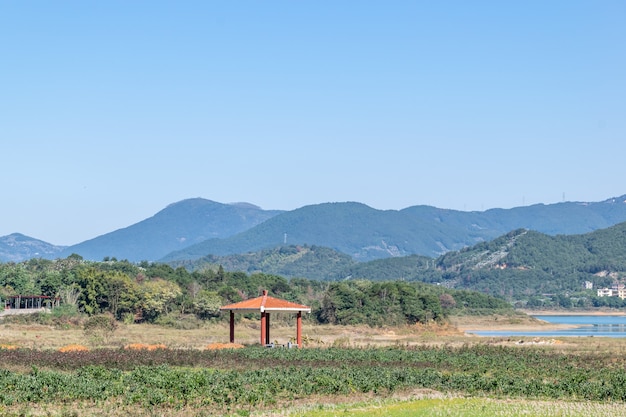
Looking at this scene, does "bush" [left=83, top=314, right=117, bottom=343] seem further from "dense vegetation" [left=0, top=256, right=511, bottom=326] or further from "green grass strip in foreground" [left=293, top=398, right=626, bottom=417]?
"green grass strip in foreground" [left=293, top=398, right=626, bottom=417]

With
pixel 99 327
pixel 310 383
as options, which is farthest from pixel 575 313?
pixel 310 383

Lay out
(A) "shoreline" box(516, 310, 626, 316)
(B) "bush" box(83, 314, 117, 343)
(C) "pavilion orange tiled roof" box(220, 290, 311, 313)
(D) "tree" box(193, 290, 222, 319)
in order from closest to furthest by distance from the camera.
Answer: (C) "pavilion orange tiled roof" box(220, 290, 311, 313)
(B) "bush" box(83, 314, 117, 343)
(D) "tree" box(193, 290, 222, 319)
(A) "shoreline" box(516, 310, 626, 316)

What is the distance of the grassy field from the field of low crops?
0.04 metres

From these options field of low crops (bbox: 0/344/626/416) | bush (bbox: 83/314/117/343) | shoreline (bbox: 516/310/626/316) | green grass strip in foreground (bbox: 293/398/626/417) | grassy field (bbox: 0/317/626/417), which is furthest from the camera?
shoreline (bbox: 516/310/626/316)

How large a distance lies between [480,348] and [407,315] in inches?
1607

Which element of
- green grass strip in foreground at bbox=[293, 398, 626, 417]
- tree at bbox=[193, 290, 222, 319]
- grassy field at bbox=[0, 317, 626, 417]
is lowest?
green grass strip in foreground at bbox=[293, 398, 626, 417]

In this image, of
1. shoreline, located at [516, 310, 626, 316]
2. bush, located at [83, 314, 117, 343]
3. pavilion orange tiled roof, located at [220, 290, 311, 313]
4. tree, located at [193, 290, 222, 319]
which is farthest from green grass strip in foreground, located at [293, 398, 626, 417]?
shoreline, located at [516, 310, 626, 316]

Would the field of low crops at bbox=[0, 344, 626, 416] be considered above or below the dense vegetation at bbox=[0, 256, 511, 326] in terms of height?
below

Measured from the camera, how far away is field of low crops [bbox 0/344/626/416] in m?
27.6

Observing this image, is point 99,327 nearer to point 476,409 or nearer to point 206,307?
point 206,307

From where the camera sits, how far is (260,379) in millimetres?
32188

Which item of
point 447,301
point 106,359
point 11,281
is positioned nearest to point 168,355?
point 106,359

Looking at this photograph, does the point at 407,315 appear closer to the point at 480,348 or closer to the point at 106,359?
the point at 480,348

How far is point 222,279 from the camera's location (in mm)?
112188
